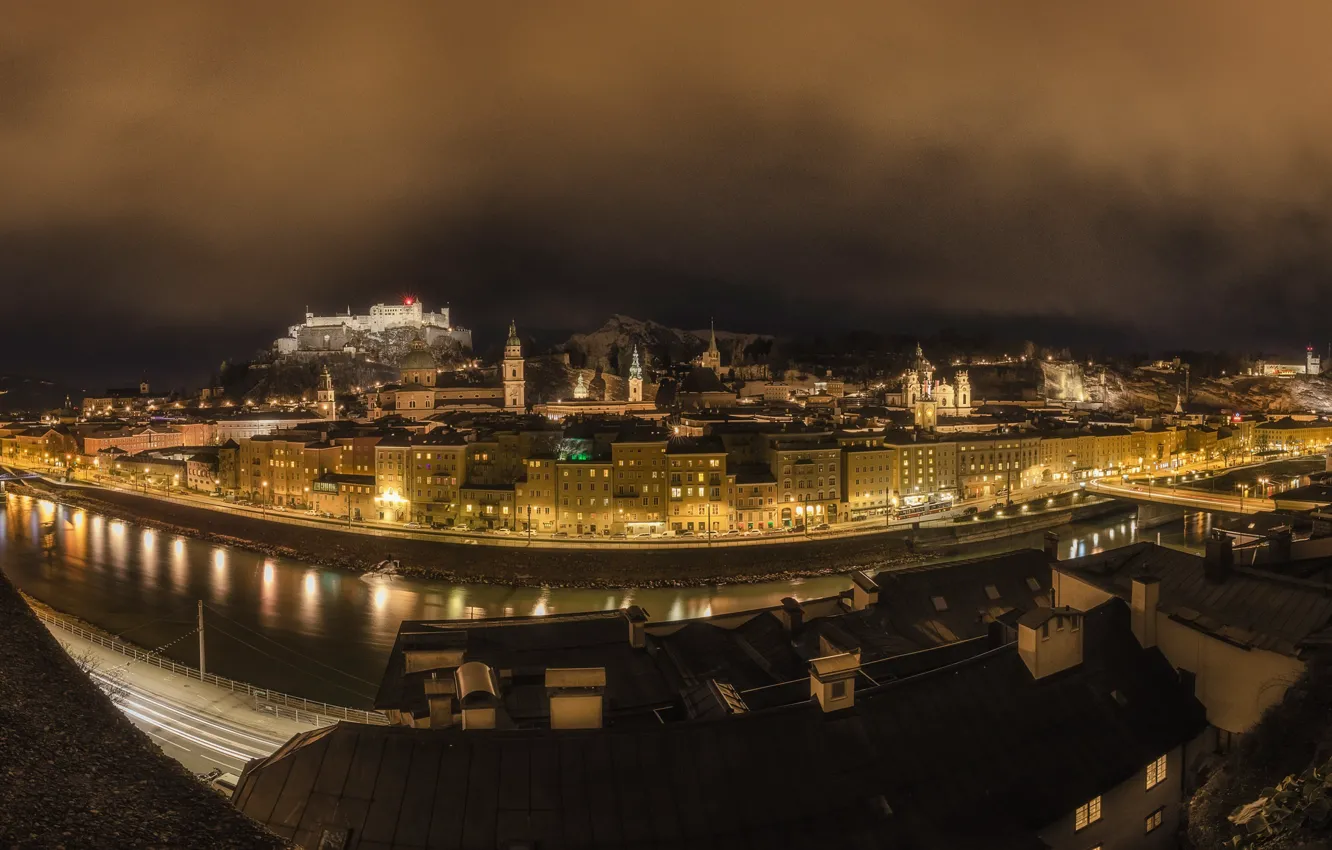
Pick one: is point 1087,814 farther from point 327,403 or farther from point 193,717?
point 327,403

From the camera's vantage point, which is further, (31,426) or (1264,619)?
(31,426)

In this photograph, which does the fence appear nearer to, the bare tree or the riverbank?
the bare tree

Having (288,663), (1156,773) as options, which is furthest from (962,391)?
(1156,773)

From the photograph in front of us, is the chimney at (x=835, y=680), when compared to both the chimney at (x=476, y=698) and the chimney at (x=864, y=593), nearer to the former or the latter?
the chimney at (x=476, y=698)

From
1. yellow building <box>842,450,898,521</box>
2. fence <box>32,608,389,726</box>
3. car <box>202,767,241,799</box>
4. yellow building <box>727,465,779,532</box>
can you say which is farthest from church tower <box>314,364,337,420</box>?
car <box>202,767,241,799</box>

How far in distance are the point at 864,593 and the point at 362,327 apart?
54124 mm

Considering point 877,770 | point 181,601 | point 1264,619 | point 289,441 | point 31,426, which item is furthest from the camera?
A: point 31,426

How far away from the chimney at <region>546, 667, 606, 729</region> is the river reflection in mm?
6943

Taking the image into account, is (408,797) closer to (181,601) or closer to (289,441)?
(181,601)

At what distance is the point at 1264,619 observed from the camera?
4.66 m

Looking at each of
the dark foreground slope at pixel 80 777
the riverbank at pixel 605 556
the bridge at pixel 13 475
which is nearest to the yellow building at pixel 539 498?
the riverbank at pixel 605 556

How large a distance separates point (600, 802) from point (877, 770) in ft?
3.83

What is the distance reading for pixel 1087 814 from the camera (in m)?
3.86

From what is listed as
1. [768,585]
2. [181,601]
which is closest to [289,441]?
[181,601]
